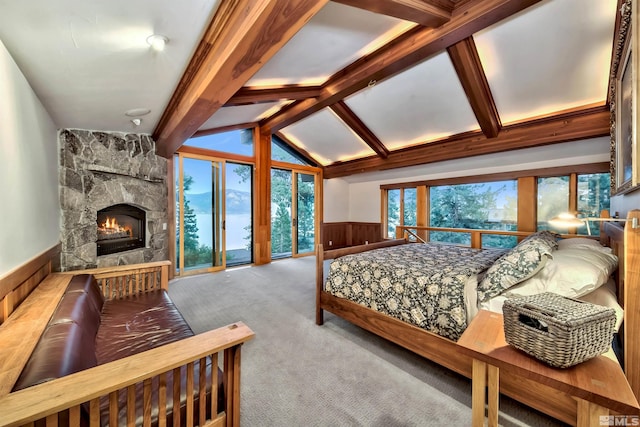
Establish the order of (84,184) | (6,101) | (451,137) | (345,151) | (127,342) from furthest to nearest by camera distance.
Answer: (345,151) < (451,137) < (84,184) < (127,342) < (6,101)

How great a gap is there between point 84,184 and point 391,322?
160 inches

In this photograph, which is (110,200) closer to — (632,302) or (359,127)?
(359,127)

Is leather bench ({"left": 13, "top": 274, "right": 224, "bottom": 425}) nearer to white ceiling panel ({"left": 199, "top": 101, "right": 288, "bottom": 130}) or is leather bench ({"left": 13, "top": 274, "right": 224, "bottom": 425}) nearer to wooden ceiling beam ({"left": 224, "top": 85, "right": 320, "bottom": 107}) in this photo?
wooden ceiling beam ({"left": 224, "top": 85, "right": 320, "bottom": 107})

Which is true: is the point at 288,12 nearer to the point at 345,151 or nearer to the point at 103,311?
the point at 103,311

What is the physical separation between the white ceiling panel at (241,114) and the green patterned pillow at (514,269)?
4089mm

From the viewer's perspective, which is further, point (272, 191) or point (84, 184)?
point (272, 191)

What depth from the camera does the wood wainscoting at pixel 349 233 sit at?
23.9ft

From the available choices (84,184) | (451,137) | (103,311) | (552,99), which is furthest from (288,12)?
(451,137)

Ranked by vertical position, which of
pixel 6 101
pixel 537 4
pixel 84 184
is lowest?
pixel 84 184

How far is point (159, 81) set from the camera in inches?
86.2

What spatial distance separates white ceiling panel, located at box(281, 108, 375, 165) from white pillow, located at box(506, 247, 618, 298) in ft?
14.3

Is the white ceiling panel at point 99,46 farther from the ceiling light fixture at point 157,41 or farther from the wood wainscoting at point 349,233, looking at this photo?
the wood wainscoting at point 349,233

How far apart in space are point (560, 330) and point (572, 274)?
1.17 metres

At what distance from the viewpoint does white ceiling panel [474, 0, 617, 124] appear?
7.57 ft
